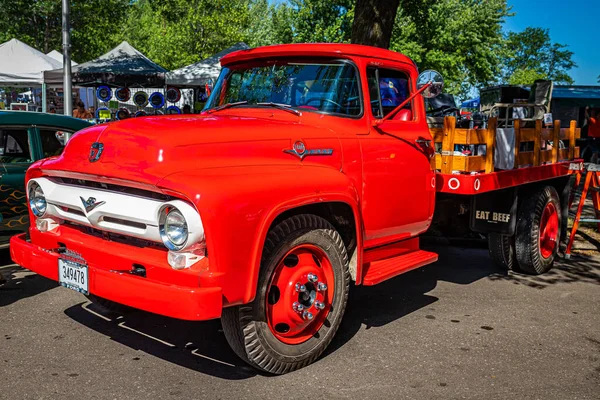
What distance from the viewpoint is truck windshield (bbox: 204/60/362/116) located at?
4531mm

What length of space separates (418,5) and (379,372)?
1216 cm

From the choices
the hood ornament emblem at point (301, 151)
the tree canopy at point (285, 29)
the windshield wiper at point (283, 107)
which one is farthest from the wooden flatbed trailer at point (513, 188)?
the tree canopy at point (285, 29)

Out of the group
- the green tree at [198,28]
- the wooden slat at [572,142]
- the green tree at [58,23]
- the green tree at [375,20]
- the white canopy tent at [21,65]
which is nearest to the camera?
the wooden slat at [572,142]

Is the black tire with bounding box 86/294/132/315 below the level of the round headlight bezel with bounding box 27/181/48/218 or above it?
below

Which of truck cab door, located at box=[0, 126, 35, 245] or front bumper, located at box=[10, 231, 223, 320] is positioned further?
truck cab door, located at box=[0, 126, 35, 245]

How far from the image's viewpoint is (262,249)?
346 centimetres

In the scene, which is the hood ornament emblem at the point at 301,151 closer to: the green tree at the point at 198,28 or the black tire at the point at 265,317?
the black tire at the point at 265,317

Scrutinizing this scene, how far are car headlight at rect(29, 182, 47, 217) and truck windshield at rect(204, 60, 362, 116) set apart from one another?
5.29 ft

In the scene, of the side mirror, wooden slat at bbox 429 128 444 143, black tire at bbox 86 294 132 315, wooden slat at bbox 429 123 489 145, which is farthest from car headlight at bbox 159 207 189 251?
wooden slat at bbox 429 128 444 143

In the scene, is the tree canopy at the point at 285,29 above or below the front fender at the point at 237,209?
above

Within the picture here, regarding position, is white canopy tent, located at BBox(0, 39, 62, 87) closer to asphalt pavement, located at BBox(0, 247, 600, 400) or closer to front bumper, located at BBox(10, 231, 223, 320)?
asphalt pavement, located at BBox(0, 247, 600, 400)

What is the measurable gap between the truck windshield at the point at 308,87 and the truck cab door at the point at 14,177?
2680 mm

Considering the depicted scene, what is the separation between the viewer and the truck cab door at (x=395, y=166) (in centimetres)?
452

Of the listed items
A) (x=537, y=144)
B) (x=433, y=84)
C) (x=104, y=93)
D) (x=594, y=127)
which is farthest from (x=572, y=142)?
(x=104, y=93)
